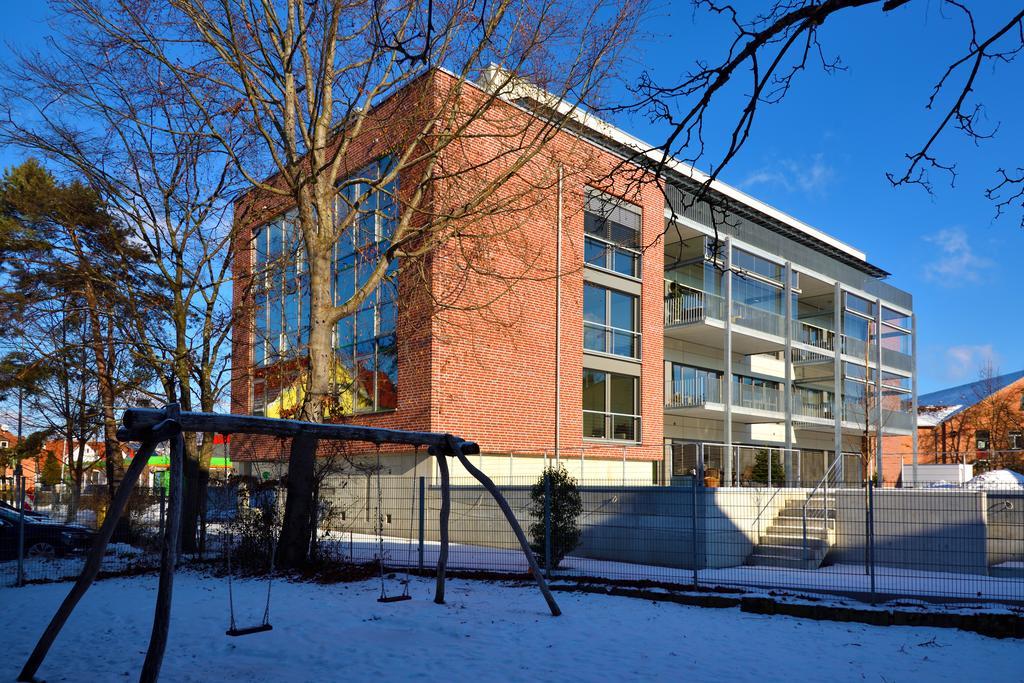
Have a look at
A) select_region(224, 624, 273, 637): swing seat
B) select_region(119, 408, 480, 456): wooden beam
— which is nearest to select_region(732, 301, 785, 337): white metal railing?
select_region(119, 408, 480, 456): wooden beam

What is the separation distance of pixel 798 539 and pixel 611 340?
941 cm

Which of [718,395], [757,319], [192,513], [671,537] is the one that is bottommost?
[671,537]

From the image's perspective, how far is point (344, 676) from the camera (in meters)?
6.91

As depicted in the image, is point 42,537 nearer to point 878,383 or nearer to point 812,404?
point 812,404

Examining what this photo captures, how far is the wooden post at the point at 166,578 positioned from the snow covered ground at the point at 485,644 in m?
0.75

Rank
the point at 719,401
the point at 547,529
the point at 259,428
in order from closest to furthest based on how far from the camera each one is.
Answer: the point at 259,428, the point at 547,529, the point at 719,401

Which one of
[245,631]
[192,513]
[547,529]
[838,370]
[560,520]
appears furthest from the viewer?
[838,370]

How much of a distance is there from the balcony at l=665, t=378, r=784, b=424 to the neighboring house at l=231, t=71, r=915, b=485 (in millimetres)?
77

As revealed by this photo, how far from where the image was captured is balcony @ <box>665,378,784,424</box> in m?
28.8

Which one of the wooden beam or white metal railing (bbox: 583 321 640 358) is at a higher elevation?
white metal railing (bbox: 583 321 640 358)

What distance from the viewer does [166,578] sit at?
21.5 feet

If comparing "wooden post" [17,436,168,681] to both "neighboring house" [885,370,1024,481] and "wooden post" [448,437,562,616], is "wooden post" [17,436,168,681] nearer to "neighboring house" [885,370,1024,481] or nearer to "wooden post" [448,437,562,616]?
"wooden post" [448,437,562,616]

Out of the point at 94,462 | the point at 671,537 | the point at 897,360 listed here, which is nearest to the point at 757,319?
the point at 897,360

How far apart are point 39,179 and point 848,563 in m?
24.1
